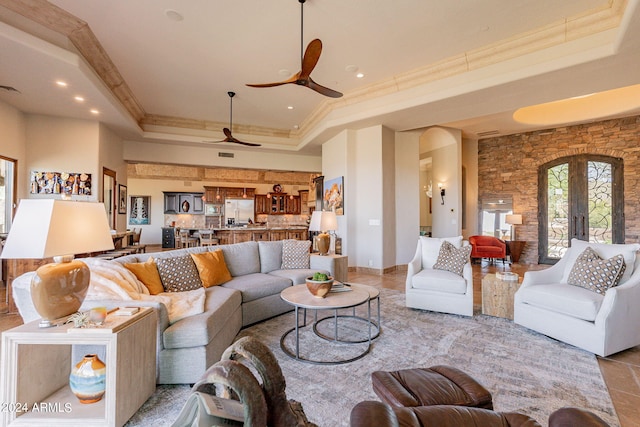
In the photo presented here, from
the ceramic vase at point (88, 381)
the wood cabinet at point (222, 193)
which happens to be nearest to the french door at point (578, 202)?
the ceramic vase at point (88, 381)

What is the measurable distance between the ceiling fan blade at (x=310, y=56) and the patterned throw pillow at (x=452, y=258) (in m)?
2.81

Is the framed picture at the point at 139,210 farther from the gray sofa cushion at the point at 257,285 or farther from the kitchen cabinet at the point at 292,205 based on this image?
the gray sofa cushion at the point at 257,285

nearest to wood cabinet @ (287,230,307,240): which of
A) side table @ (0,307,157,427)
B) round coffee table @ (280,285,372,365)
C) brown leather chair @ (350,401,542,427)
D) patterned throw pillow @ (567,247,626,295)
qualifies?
round coffee table @ (280,285,372,365)

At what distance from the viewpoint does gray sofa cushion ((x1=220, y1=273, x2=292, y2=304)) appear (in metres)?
3.25

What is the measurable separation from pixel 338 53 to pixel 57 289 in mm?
4104

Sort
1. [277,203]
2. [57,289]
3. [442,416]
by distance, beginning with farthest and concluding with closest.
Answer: [277,203] → [57,289] → [442,416]

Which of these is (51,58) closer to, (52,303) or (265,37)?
(265,37)

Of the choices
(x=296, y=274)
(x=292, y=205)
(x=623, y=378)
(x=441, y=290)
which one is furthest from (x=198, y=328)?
(x=292, y=205)

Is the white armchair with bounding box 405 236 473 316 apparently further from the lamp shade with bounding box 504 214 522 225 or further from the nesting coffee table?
the lamp shade with bounding box 504 214 522 225

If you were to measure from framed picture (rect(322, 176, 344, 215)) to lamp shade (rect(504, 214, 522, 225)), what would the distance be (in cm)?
461

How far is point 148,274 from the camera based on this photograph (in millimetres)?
2789

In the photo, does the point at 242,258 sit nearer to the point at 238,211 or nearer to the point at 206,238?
the point at 206,238

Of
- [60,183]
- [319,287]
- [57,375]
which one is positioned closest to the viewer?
[57,375]

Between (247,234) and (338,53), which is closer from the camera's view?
(338,53)
